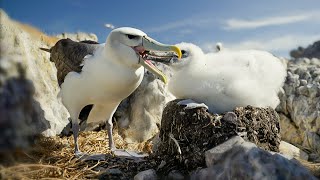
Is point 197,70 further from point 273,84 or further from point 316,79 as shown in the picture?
point 316,79

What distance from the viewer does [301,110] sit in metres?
10.6

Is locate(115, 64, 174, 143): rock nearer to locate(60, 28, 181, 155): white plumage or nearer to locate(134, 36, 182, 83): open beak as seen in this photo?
locate(60, 28, 181, 155): white plumage

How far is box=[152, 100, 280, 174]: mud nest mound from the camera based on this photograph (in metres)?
2.60

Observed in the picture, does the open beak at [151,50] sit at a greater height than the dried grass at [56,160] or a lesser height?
greater

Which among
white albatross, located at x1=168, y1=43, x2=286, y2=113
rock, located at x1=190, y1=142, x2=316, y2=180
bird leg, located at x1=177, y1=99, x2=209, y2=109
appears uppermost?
white albatross, located at x1=168, y1=43, x2=286, y2=113

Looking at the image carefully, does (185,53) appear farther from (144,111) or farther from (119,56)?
(144,111)

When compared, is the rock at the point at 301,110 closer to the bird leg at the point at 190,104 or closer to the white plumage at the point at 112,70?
the bird leg at the point at 190,104

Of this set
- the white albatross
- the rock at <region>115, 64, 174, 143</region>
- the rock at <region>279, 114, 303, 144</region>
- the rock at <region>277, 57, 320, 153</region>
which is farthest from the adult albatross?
the rock at <region>279, 114, 303, 144</region>

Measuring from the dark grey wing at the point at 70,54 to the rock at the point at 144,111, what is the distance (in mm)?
1618

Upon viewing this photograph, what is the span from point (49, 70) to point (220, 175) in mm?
3736

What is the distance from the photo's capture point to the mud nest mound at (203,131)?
102 inches

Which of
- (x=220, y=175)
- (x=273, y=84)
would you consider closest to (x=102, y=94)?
(x=220, y=175)

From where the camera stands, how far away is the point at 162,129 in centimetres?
300

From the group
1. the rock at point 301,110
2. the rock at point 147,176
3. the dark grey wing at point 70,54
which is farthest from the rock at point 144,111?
the rock at point 301,110
